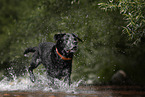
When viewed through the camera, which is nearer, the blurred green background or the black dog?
the black dog

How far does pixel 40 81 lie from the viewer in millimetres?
5363

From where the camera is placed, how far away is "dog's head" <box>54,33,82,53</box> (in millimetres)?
4266

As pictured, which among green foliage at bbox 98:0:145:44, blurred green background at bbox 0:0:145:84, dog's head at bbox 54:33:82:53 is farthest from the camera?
blurred green background at bbox 0:0:145:84

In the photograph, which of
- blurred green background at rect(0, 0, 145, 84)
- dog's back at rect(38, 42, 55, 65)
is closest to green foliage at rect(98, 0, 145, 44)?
blurred green background at rect(0, 0, 145, 84)

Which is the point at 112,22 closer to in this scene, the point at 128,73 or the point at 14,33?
the point at 128,73

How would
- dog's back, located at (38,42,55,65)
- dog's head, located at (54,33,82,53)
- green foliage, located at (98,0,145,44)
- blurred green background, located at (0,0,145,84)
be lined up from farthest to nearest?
blurred green background, located at (0,0,145,84)
dog's back, located at (38,42,55,65)
green foliage, located at (98,0,145,44)
dog's head, located at (54,33,82,53)

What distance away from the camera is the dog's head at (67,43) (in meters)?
4.27

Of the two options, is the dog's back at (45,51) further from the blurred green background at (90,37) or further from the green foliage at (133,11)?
the green foliage at (133,11)

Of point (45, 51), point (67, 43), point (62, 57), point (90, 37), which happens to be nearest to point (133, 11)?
point (67, 43)

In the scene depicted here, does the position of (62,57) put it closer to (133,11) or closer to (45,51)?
(45,51)

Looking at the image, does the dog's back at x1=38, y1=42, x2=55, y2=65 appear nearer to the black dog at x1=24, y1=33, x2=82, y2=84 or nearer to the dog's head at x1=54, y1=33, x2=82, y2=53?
the black dog at x1=24, y1=33, x2=82, y2=84

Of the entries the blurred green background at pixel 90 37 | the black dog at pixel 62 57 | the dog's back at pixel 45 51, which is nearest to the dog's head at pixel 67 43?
the black dog at pixel 62 57

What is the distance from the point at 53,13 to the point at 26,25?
1200 mm

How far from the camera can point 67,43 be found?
14.4 ft
